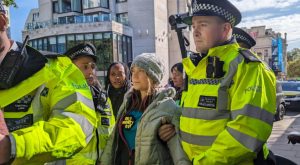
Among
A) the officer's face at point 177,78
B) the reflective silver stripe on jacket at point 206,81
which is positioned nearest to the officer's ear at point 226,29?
the reflective silver stripe on jacket at point 206,81

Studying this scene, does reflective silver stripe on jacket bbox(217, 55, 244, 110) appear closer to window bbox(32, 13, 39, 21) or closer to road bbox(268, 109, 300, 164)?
road bbox(268, 109, 300, 164)

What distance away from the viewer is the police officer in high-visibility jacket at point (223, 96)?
2045mm

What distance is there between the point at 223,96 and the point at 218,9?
633mm

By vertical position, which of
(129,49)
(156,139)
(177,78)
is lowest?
(156,139)

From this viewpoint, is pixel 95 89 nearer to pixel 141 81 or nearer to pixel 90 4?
pixel 141 81

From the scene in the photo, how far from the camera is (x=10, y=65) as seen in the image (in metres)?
1.63

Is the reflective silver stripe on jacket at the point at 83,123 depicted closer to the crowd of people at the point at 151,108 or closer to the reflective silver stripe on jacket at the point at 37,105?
the crowd of people at the point at 151,108

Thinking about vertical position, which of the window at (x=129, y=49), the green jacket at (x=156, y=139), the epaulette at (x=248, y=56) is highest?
the window at (x=129, y=49)

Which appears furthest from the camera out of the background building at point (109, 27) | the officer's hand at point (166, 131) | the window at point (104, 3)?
the window at point (104, 3)

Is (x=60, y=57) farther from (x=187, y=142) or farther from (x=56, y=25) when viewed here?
(x=56, y=25)

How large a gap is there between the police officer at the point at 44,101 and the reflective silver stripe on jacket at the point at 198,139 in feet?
2.73

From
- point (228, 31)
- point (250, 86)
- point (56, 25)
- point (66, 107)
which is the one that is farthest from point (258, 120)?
point (56, 25)

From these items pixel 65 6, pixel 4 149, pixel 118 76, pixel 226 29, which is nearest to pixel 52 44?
pixel 65 6

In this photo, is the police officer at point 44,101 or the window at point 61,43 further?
the window at point 61,43
